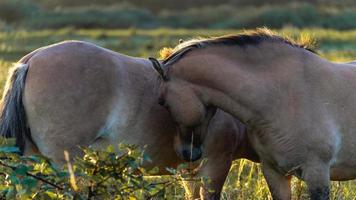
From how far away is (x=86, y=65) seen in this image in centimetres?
482

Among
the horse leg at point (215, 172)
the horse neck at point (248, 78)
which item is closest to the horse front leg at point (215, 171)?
the horse leg at point (215, 172)

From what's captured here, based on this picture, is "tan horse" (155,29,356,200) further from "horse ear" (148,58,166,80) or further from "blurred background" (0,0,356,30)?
"blurred background" (0,0,356,30)

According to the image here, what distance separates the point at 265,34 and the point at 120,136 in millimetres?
1251

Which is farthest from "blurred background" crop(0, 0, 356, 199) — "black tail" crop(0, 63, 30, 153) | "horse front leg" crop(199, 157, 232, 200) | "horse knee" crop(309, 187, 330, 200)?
"horse knee" crop(309, 187, 330, 200)

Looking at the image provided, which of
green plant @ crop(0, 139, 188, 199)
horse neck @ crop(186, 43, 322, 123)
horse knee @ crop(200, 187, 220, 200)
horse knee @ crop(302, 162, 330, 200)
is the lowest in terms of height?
horse knee @ crop(200, 187, 220, 200)

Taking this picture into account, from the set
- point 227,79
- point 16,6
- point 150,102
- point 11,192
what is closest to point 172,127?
point 150,102

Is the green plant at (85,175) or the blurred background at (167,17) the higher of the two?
the green plant at (85,175)

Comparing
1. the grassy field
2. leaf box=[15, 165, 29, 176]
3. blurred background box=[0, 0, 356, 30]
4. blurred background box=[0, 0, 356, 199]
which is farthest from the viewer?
blurred background box=[0, 0, 356, 30]

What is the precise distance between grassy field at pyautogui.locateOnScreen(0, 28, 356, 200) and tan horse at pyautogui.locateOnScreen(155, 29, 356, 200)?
67 cm

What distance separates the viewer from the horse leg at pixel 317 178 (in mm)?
4758

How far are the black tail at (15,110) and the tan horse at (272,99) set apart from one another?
92 centimetres

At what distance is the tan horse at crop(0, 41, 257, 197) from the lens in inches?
184

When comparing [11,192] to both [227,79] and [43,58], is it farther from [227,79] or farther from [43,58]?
[227,79]

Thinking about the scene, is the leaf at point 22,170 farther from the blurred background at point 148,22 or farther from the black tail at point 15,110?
the blurred background at point 148,22
